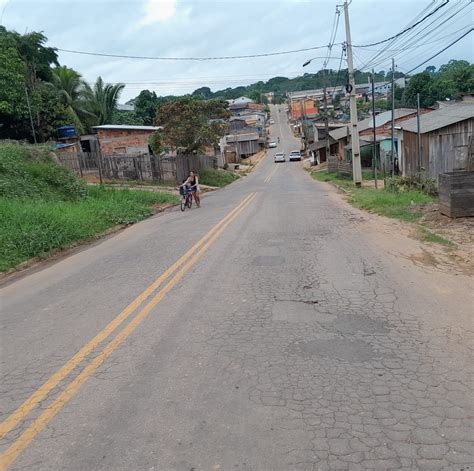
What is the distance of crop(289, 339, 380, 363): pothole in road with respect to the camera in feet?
15.1

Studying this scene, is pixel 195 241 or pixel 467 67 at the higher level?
pixel 467 67

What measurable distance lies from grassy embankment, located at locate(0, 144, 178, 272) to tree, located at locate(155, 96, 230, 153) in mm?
15964

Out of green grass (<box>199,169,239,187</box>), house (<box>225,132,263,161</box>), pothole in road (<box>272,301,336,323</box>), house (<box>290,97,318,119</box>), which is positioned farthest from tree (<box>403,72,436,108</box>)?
house (<box>290,97,318,119</box>)

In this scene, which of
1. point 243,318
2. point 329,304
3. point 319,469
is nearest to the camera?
point 319,469

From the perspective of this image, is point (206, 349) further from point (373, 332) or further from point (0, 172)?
point (0, 172)

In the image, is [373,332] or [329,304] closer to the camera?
[373,332]

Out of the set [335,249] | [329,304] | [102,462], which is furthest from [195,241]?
[102,462]

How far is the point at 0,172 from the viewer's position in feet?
50.8

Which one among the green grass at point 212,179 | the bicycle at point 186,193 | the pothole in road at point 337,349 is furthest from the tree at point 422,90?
the pothole in road at point 337,349

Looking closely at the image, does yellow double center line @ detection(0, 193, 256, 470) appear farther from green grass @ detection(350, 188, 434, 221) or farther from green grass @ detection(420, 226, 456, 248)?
green grass @ detection(350, 188, 434, 221)

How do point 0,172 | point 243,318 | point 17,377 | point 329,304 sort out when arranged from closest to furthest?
point 17,377 < point 243,318 < point 329,304 < point 0,172

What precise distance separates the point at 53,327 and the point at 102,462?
3.06 m

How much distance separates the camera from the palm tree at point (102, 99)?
4650 centimetres

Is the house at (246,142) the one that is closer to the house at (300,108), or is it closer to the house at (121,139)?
the house at (300,108)
